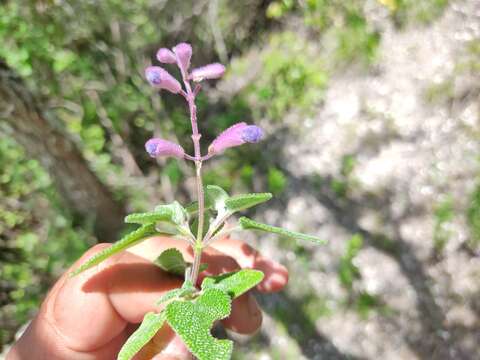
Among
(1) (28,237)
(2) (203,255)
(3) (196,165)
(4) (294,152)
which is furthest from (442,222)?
(1) (28,237)

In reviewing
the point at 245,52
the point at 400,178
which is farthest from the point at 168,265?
the point at 245,52

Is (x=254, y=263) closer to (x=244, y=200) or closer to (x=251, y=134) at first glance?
(x=244, y=200)

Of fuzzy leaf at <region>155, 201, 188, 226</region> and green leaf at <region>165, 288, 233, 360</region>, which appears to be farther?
fuzzy leaf at <region>155, 201, 188, 226</region>

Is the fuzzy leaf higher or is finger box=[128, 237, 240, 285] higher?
the fuzzy leaf

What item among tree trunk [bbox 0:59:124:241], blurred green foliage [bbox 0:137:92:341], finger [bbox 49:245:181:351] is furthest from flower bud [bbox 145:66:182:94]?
blurred green foliage [bbox 0:137:92:341]

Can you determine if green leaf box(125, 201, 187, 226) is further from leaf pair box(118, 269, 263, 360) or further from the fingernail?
the fingernail

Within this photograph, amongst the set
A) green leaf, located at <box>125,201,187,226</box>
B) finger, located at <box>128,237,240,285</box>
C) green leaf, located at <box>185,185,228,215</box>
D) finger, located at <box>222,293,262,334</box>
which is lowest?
finger, located at <box>222,293,262,334</box>

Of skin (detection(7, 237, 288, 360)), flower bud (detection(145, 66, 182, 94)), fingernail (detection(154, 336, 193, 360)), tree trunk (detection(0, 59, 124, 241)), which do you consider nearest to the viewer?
flower bud (detection(145, 66, 182, 94))
